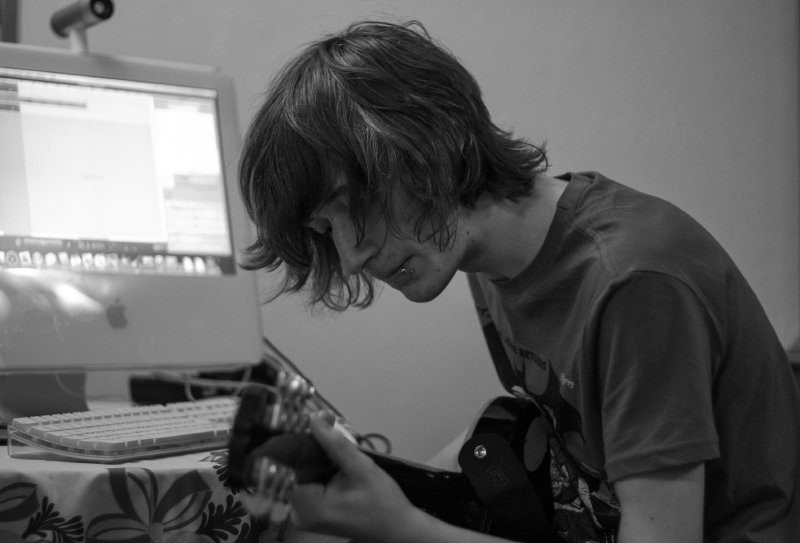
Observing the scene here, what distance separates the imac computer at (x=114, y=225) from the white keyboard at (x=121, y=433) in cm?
8

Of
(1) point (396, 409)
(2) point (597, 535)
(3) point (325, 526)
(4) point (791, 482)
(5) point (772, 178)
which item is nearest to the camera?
(3) point (325, 526)

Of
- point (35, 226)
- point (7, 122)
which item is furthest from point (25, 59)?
point (35, 226)

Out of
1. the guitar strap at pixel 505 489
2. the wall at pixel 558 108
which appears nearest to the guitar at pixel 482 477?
the guitar strap at pixel 505 489

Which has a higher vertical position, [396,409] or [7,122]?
[7,122]

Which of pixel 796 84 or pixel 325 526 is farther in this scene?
pixel 796 84

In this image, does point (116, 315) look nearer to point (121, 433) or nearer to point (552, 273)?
point (121, 433)

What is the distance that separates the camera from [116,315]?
0.99 m

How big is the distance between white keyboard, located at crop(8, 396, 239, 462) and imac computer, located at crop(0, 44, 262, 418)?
76mm

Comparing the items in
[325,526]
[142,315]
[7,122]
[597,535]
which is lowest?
[597,535]

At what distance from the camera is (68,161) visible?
103cm

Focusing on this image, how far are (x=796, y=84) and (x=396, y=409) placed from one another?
0.93 metres

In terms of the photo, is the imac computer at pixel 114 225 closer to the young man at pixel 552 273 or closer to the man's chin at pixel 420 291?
the young man at pixel 552 273

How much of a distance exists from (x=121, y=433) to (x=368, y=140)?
0.35 m

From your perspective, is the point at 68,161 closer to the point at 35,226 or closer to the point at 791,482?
the point at 35,226
